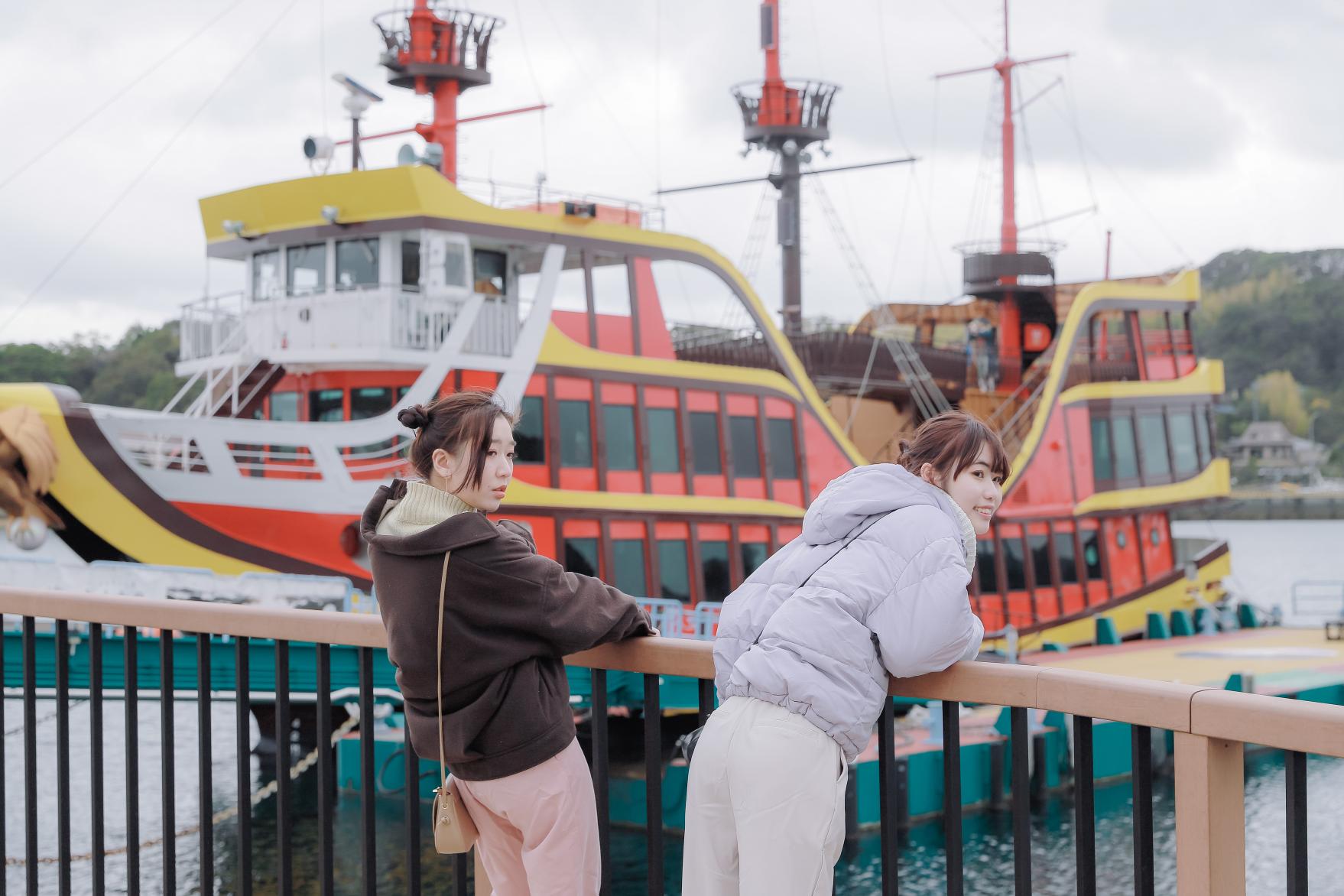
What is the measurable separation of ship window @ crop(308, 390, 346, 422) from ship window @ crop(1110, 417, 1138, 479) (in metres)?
10.7

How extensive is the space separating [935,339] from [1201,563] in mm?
5239

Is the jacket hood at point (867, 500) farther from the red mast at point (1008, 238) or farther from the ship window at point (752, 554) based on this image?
the red mast at point (1008, 238)

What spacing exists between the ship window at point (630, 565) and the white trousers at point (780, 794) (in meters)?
11.6

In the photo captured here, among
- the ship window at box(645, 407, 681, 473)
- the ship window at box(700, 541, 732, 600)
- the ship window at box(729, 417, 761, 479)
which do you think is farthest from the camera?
the ship window at box(729, 417, 761, 479)

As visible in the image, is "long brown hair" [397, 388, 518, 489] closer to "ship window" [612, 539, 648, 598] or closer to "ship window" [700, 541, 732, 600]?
"ship window" [612, 539, 648, 598]

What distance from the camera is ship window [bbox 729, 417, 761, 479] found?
15320mm

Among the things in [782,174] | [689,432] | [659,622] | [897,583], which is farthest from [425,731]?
[782,174]

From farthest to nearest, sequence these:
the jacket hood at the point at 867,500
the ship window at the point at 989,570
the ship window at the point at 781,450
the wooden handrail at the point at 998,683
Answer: the ship window at the point at 989,570, the ship window at the point at 781,450, the jacket hood at the point at 867,500, the wooden handrail at the point at 998,683

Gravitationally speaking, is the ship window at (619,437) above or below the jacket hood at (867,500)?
above

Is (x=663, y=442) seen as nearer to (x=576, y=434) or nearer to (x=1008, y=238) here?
(x=576, y=434)

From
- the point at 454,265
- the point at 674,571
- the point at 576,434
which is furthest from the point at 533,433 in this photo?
the point at 674,571

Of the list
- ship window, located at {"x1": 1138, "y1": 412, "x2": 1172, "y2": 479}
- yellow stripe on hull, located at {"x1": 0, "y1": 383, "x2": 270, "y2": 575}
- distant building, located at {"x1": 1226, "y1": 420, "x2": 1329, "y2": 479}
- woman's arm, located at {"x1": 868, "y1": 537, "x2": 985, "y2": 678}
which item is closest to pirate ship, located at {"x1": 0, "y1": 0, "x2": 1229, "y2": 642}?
yellow stripe on hull, located at {"x1": 0, "y1": 383, "x2": 270, "y2": 575}

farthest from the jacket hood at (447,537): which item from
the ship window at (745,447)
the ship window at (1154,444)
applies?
the ship window at (1154,444)

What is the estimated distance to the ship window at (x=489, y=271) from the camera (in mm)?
14258
